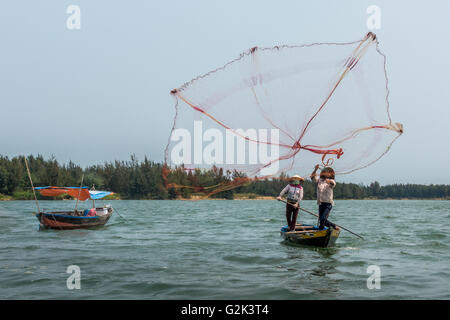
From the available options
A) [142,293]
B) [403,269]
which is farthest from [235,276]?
[403,269]

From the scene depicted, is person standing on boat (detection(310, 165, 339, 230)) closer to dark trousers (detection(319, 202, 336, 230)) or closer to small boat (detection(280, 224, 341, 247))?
dark trousers (detection(319, 202, 336, 230))

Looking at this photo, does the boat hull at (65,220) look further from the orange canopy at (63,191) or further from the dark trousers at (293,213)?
the dark trousers at (293,213)

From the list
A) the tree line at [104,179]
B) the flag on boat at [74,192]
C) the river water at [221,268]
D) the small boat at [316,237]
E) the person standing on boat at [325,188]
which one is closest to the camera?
the river water at [221,268]

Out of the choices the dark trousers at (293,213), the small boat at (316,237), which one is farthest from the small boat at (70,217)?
the small boat at (316,237)

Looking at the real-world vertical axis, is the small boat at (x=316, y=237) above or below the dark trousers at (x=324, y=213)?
below

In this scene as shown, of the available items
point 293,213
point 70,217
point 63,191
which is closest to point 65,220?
point 70,217

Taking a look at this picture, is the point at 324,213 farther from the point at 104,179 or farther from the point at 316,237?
the point at 104,179

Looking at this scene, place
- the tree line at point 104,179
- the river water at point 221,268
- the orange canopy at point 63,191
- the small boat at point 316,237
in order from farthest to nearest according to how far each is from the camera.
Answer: the tree line at point 104,179 → the orange canopy at point 63,191 → the small boat at point 316,237 → the river water at point 221,268

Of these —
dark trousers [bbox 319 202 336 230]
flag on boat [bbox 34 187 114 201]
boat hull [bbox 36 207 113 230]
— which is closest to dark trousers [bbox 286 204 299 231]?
dark trousers [bbox 319 202 336 230]

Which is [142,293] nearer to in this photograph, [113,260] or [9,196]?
[113,260]

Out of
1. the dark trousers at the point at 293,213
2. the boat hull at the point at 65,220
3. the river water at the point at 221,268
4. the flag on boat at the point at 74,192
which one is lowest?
the river water at the point at 221,268
